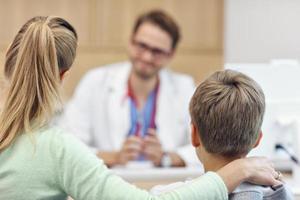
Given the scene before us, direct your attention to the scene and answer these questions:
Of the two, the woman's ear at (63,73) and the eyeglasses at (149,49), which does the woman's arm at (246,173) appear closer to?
the woman's ear at (63,73)

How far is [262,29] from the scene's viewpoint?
10.8ft

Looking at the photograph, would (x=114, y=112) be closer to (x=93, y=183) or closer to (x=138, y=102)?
(x=138, y=102)

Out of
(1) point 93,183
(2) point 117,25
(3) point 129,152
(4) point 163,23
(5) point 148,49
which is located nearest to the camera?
(1) point 93,183

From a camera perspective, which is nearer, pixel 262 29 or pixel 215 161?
pixel 215 161

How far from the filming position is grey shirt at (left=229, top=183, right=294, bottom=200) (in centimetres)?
105

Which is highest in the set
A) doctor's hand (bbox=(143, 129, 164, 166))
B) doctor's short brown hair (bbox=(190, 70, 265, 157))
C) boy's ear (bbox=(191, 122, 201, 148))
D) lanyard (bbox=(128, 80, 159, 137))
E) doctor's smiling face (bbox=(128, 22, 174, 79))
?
doctor's short brown hair (bbox=(190, 70, 265, 157))

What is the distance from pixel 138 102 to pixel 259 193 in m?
2.07

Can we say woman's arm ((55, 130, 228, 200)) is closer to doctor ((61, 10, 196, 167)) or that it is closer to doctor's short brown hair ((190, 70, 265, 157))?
doctor's short brown hair ((190, 70, 265, 157))

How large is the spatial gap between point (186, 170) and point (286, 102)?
0.60m

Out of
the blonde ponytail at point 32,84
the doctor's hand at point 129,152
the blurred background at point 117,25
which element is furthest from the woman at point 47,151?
the blurred background at point 117,25

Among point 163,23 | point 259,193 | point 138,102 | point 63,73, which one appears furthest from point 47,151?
point 163,23

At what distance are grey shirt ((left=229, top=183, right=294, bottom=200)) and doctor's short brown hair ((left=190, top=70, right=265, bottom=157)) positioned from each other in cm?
7

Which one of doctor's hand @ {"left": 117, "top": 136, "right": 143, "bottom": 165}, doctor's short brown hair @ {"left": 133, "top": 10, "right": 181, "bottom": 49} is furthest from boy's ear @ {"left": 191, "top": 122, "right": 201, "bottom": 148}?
doctor's short brown hair @ {"left": 133, "top": 10, "right": 181, "bottom": 49}

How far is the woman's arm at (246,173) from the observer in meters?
1.04
